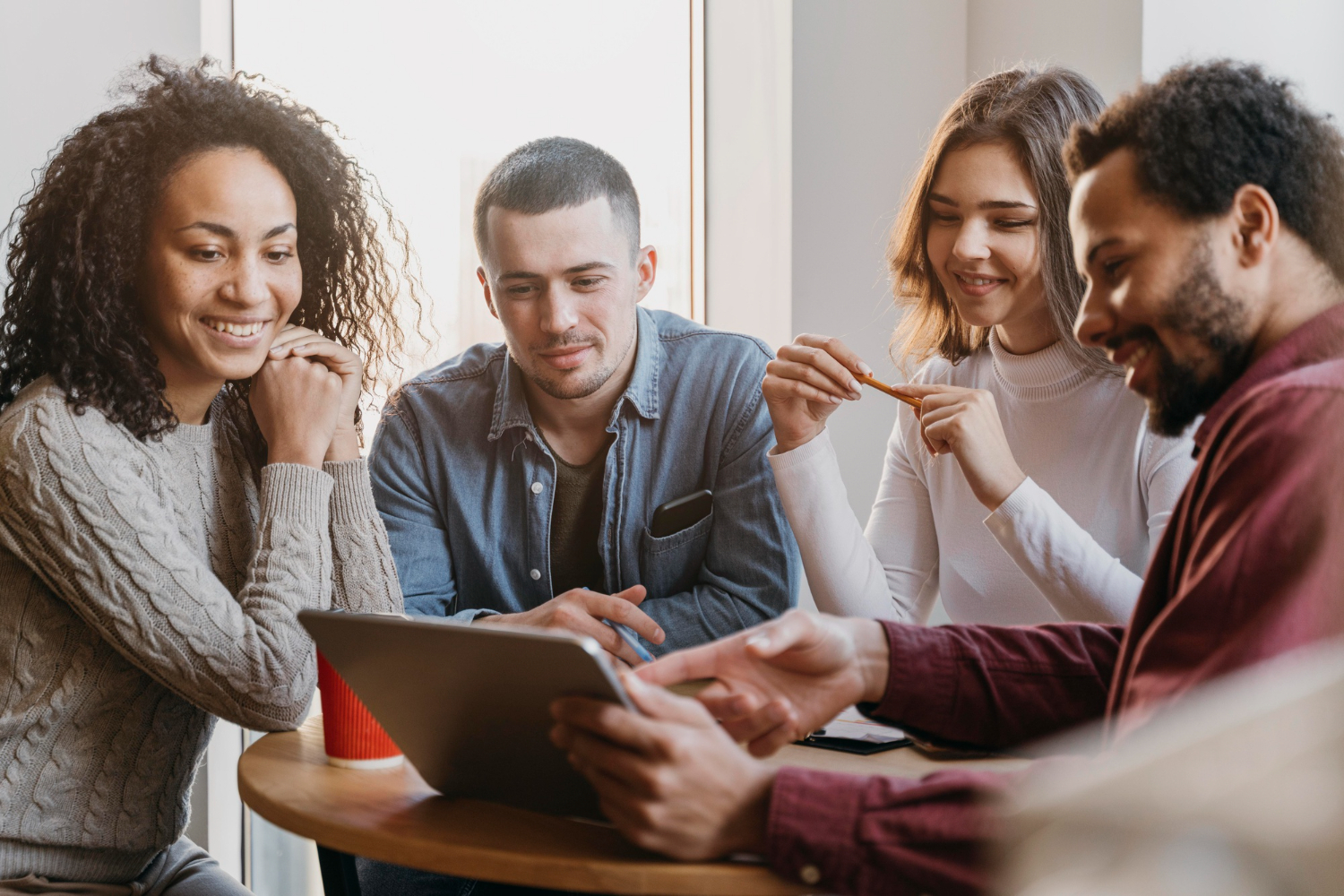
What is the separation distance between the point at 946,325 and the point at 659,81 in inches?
52.0

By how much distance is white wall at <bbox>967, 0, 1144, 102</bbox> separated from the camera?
7.41 ft

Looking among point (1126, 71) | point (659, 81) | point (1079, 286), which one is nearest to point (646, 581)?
point (1079, 286)

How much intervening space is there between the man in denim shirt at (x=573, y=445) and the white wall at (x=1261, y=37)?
1.10 metres

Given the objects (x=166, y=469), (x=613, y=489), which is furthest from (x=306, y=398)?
(x=613, y=489)

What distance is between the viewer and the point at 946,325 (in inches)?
78.2

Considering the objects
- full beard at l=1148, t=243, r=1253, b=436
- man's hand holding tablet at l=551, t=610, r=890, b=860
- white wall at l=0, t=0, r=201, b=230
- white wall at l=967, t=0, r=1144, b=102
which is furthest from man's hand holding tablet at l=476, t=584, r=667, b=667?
white wall at l=967, t=0, r=1144, b=102

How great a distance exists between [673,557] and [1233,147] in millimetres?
1098

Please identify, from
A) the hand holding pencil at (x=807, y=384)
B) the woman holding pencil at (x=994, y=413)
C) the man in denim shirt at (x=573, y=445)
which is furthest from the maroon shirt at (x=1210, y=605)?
the man in denim shirt at (x=573, y=445)

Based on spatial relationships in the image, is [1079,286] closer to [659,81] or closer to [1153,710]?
[1153,710]

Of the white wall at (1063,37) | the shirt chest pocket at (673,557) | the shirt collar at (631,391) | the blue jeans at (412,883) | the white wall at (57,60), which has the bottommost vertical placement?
the blue jeans at (412,883)

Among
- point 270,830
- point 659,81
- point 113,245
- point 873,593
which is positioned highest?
point 659,81

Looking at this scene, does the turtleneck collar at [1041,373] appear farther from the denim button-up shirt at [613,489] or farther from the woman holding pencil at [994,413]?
the denim button-up shirt at [613,489]

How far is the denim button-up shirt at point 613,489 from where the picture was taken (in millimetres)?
1812

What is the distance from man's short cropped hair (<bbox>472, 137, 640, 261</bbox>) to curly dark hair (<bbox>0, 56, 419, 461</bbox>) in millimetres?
276
